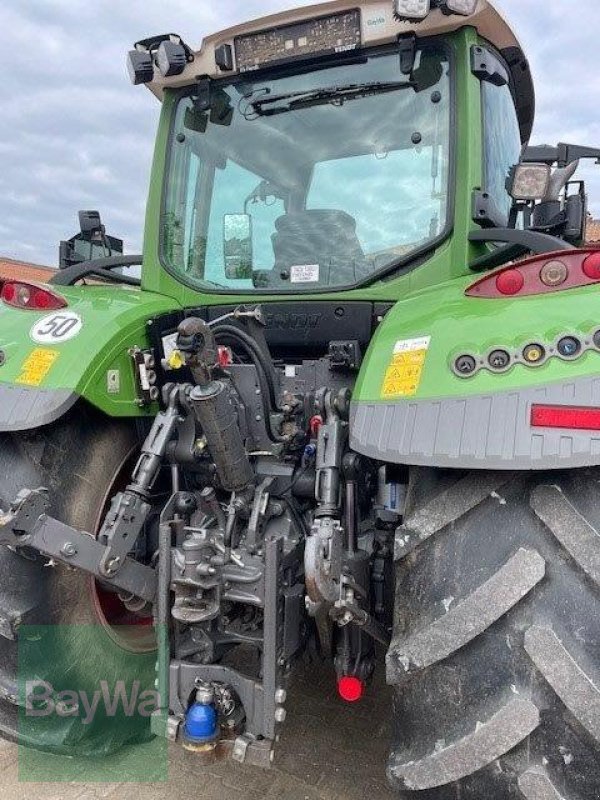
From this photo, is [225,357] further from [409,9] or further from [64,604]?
[409,9]

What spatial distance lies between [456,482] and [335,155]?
1.55 m

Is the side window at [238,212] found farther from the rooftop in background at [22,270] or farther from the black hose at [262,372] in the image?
the rooftop in background at [22,270]

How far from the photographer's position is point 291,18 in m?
2.51

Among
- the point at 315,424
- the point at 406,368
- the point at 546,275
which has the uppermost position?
the point at 546,275

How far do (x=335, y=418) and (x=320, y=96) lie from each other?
4.46 feet

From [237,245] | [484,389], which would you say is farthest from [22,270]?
[484,389]

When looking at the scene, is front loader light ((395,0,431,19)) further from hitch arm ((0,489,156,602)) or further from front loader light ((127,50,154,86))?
hitch arm ((0,489,156,602))

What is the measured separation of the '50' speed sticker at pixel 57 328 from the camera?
2.19 m

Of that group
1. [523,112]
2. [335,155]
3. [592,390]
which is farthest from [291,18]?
[592,390]

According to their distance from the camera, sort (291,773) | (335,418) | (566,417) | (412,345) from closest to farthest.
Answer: (566,417)
(412,345)
(335,418)
(291,773)

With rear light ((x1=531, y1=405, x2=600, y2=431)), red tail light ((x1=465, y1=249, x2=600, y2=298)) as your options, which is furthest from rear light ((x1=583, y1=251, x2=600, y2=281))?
rear light ((x1=531, y1=405, x2=600, y2=431))

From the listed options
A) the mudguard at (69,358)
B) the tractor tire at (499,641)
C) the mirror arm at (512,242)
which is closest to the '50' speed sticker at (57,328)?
the mudguard at (69,358)

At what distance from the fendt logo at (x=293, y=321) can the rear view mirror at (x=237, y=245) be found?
25 centimetres

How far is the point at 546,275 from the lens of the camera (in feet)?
5.47
